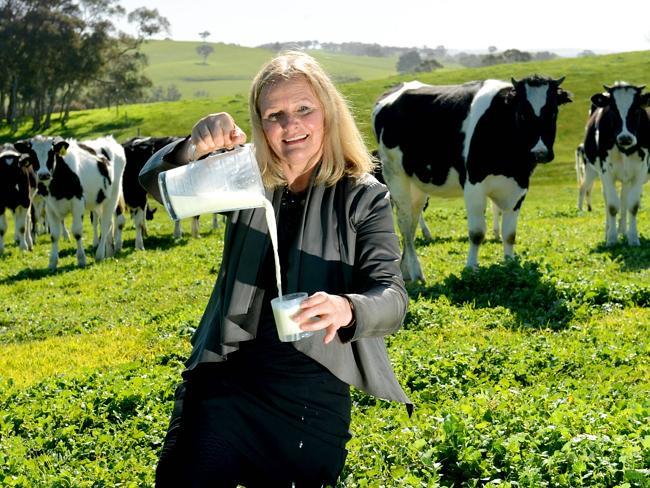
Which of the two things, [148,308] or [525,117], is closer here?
[525,117]

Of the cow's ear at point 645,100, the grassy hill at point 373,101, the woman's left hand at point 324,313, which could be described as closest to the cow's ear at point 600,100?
the cow's ear at point 645,100

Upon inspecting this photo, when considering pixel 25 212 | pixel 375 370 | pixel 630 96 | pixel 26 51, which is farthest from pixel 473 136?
pixel 26 51

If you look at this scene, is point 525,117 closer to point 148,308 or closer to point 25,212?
point 148,308

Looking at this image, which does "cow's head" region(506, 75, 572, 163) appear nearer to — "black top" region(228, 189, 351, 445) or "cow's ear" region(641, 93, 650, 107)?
"cow's ear" region(641, 93, 650, 107)

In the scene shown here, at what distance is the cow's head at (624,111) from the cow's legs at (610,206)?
872 millimetres

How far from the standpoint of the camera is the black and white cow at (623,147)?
15.7 m

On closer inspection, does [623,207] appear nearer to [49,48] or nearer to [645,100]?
[645,100]

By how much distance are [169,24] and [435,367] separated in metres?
82.1

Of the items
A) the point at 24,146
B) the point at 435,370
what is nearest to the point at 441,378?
the point at 435,370

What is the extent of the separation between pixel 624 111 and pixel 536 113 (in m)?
4.15

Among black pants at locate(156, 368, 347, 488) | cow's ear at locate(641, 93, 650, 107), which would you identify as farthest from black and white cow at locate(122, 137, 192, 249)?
black pants at locate(156, 368, 347, 488)

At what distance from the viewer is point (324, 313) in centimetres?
330

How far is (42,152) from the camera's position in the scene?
18.1 metres

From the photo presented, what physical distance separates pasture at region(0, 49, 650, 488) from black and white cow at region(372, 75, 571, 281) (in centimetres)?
128
